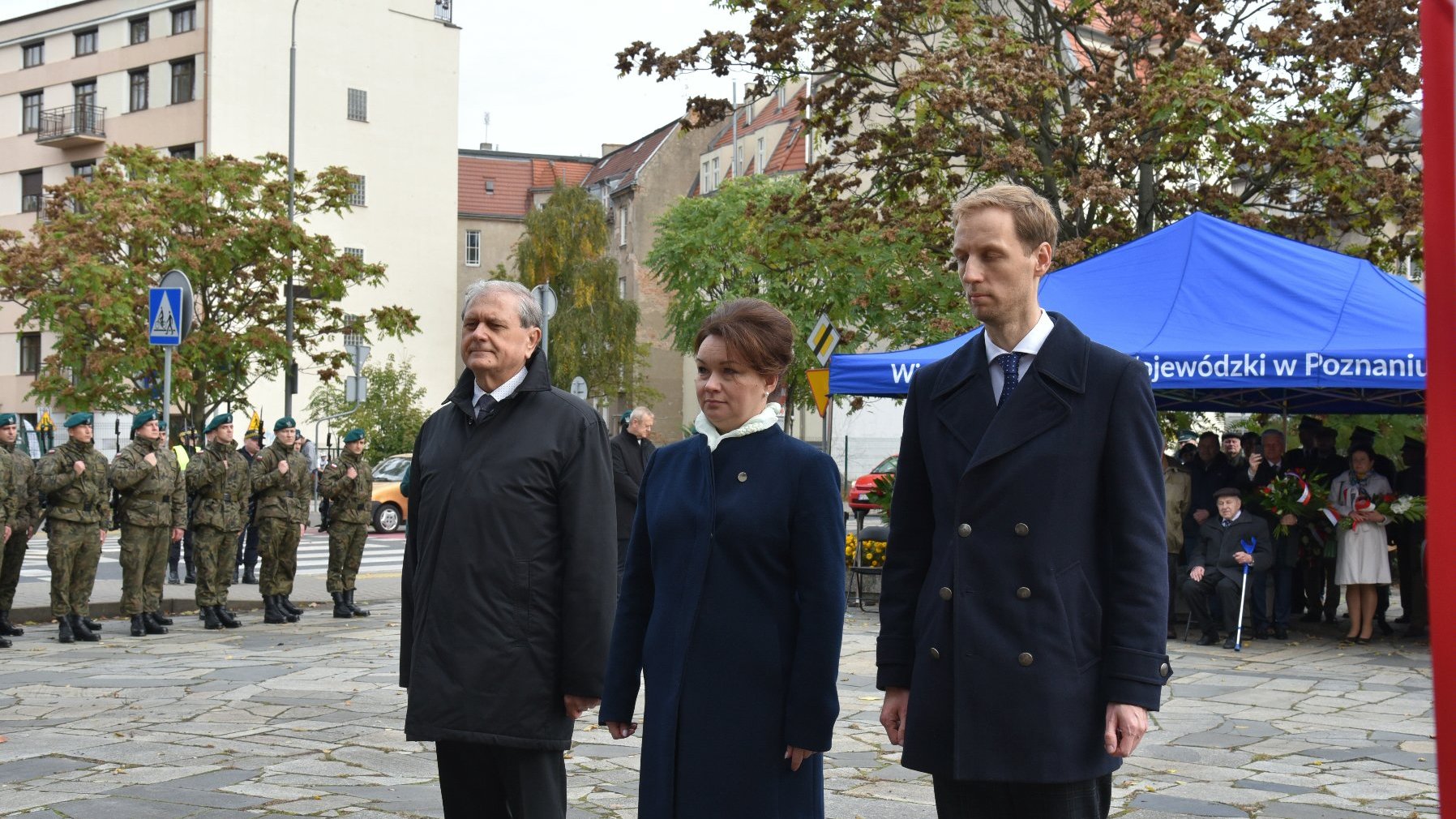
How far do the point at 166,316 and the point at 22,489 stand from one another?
1.97m

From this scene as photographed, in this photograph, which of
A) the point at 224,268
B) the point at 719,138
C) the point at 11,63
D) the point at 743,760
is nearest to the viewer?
the point at 743,760

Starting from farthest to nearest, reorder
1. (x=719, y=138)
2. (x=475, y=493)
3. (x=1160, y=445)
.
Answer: (x=719, y=138) < (x=475, y=493) < (x=1160, y=445)

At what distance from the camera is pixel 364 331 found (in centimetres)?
3131

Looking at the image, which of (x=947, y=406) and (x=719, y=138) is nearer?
(x=947, y=406)

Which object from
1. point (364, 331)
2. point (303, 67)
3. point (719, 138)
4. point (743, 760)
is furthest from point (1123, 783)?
point (719, 138)

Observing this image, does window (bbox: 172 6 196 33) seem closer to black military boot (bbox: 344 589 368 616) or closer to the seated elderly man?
black military boot (bbox: 344 589 368 616)

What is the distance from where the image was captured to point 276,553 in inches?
607

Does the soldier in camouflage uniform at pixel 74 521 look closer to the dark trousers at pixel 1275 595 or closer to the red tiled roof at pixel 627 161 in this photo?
the dark trousers at pixel 1275 595

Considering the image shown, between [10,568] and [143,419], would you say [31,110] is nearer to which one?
[10,568]

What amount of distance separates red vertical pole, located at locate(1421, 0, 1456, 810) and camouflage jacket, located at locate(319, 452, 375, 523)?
1475 cm

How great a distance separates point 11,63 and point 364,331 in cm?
3878

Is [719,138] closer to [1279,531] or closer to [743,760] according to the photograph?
[1279,531]

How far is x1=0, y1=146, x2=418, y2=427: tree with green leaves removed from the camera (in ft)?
98.7

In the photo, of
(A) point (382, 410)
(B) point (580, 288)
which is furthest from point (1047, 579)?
(B) point (580, 288)
